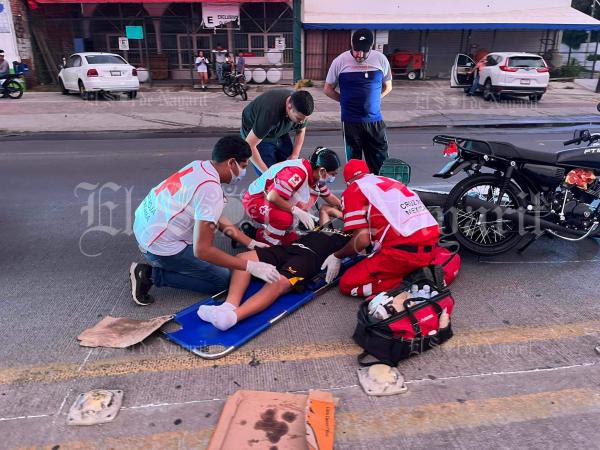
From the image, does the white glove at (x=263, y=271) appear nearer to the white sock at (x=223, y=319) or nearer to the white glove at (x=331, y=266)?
the white sock at (x=223, y=319)

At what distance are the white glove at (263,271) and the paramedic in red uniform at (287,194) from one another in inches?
34.8

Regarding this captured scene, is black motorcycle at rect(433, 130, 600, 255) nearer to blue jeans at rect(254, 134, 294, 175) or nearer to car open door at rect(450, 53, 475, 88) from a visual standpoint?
blue jeans at rect(254, 134, 294, 175)

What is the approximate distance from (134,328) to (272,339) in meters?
0.86

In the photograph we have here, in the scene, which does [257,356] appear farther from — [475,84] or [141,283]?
[475,84]

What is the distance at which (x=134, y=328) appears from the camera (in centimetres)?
303

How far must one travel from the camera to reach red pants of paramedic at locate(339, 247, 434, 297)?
3.29 meters

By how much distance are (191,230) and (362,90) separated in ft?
9.39

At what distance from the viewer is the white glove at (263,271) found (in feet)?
10.7

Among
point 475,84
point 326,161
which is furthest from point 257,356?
point 475,84

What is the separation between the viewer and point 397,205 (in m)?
3.31

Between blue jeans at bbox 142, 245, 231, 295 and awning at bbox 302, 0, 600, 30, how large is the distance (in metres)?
19.5

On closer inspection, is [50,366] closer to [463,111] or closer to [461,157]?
[461,157]

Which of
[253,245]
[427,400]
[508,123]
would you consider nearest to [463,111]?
[508,123]

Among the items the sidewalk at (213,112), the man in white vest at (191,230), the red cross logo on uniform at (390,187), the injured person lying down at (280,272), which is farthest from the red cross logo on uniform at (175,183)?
the sidewalk at (213,112)
